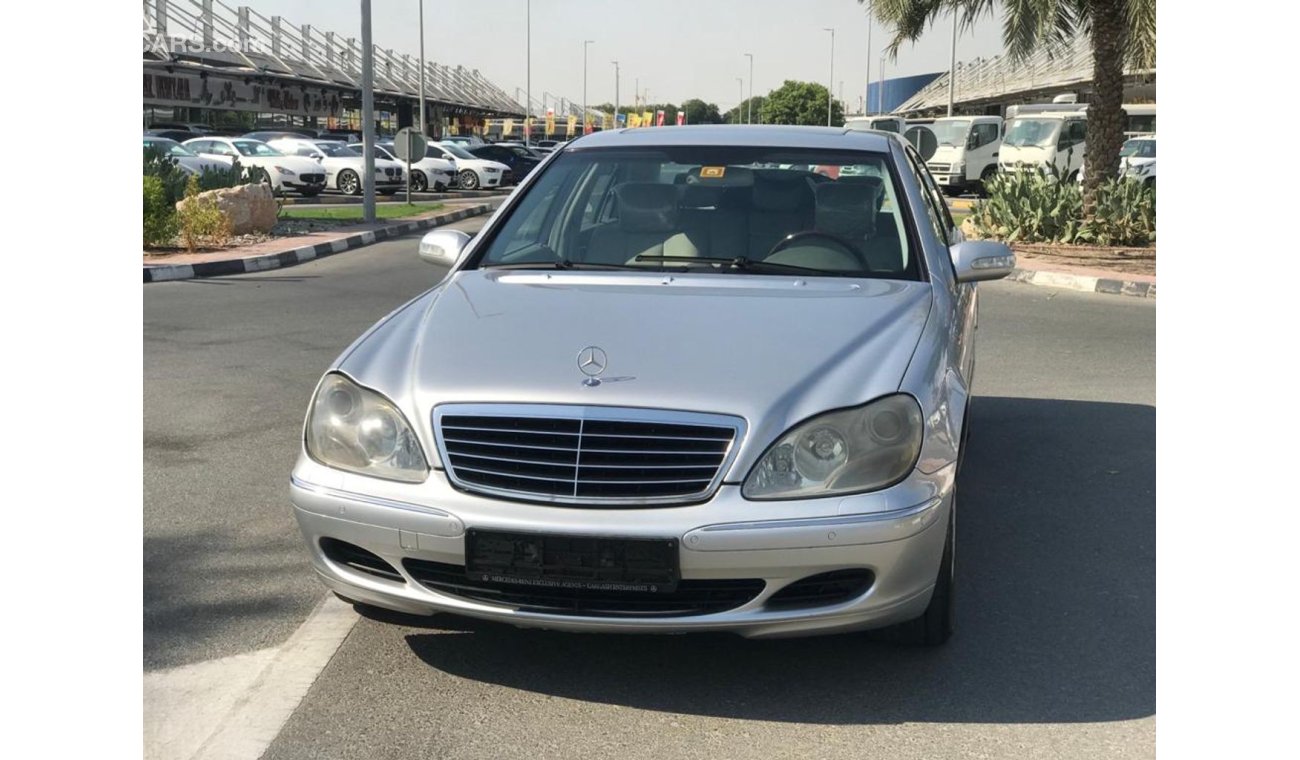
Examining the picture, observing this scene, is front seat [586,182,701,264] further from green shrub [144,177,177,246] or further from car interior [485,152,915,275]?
green shrub [144,177,177,246]

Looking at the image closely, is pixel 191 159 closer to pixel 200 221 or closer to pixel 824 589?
pixel 200 221

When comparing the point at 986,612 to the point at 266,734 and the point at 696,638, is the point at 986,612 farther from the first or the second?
the point at 266,734

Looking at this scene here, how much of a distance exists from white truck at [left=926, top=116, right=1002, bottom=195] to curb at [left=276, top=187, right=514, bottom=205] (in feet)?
39.6

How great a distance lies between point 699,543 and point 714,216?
5.83 ft

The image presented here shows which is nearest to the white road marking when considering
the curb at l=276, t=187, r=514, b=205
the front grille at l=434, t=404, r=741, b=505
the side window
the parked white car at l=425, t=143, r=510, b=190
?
the front grille at l=434, t=404, r=741, b=505

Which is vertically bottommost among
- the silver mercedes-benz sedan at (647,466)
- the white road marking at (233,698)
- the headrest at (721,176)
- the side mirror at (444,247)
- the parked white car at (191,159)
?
the white road marking at (233,698)

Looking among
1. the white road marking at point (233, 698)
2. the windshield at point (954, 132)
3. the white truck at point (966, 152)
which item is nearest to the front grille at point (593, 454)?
the white road marking at point (233, 698)

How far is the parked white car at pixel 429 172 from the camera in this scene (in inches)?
1433

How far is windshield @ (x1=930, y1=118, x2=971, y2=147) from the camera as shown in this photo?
37.2m

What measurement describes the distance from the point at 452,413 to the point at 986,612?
1.79 meters

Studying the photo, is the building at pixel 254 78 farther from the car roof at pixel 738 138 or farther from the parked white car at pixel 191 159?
the car roof at pixel 738 138

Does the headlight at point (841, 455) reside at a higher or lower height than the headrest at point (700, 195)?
lower

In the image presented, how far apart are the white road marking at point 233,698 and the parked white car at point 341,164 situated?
30.2 m

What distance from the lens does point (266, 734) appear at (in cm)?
327
